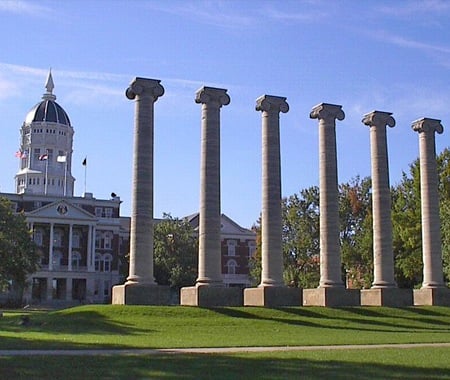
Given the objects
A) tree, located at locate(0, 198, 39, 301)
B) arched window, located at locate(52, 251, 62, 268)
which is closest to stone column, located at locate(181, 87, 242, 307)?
tree, located at locate(0, 198, 39, 301)

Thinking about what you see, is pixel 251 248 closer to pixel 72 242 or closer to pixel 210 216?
pixel 72 242

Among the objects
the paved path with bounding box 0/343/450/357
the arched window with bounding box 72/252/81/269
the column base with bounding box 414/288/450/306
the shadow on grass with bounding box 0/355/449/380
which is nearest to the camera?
the shadow on grass with bounding box 0/355/449/380

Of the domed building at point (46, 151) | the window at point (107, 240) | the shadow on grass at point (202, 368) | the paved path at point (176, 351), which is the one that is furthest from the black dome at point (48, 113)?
the shadow on grass at point (202, 368)

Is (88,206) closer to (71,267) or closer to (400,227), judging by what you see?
(71,267)

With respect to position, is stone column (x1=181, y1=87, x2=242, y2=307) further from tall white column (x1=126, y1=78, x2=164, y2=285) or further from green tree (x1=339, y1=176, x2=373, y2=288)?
green tree (x1=339, y1=176, x2=373, y2=288)

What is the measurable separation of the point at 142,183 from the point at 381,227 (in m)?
21.7

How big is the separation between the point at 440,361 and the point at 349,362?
3.27 meters

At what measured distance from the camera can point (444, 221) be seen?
7056 cm

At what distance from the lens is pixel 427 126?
6331cm

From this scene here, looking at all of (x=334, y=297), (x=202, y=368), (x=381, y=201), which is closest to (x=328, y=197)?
(x=381, y=201)

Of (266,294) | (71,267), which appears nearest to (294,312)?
(266,294)

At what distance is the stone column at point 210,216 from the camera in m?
52.5

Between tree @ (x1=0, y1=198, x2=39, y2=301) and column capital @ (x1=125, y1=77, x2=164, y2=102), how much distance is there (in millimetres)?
31240

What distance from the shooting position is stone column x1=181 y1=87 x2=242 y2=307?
172 ft
